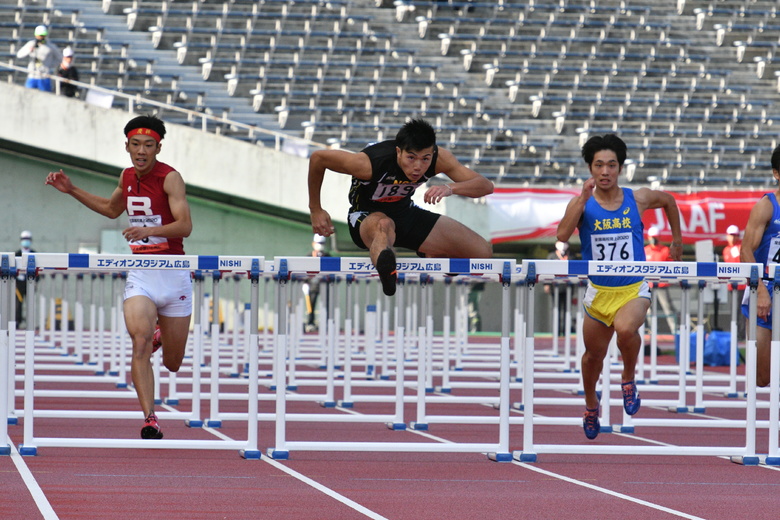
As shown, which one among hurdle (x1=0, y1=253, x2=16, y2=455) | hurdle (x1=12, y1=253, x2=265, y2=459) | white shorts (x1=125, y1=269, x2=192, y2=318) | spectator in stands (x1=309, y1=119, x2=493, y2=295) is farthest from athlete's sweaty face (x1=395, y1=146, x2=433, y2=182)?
hurdle (x1=0, y1=253, x2=16, y2=455)

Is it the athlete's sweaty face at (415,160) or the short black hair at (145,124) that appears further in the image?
the short black hair at (145,124)

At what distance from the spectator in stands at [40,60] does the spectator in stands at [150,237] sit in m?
13.8

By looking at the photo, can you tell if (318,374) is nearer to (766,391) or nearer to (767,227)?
(766,391)

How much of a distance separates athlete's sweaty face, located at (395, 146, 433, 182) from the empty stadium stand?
46.8 feet

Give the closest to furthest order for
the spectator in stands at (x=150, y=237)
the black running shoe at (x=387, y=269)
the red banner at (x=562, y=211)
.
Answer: the black running shoe at (x=387, y=269), the spectator in stands at (x=150, y=237), the red banner at (x=562, y=211)

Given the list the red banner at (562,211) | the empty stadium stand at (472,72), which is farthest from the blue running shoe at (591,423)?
the empty stadium stand at (472,72)

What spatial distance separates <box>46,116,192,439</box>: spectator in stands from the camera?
21.0 ft

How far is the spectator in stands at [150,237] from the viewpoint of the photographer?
6.39 meters

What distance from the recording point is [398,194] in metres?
6.45

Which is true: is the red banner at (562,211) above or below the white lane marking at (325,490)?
above

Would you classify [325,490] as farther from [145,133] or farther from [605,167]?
[605,167]

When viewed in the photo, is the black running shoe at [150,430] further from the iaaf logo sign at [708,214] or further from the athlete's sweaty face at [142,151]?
the iaaf logo sign at [708,214]

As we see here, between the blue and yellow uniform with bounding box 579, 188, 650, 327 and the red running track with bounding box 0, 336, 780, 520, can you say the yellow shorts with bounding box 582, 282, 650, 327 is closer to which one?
the blue and yellow uniform with bounding box 579, 188, 650, 327

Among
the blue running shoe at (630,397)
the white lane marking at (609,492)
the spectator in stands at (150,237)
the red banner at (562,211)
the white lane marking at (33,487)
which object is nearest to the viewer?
the white lane marking at (33,487)
